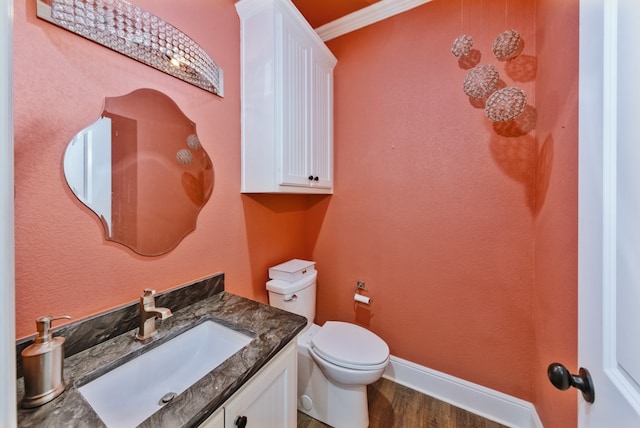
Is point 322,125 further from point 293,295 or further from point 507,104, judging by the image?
point 293,295

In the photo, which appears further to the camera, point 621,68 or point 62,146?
point 62,146

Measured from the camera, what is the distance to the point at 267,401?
0.83 m

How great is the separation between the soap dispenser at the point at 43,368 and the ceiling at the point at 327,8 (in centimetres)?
207

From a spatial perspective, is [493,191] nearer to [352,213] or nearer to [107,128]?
[352,213]

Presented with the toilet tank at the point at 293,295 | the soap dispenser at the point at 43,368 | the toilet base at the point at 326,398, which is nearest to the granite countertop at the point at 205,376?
the soap dispenser at the point at 43,368

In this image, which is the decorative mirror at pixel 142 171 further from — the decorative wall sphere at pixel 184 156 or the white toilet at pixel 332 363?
the white toilet at pixel 332 363

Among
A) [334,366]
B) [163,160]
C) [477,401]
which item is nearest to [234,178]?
[163,160]

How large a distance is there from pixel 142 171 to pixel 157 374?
0.80m

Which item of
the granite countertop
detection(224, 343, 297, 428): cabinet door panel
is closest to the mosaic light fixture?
the granite countertop

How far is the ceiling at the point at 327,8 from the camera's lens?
1576 millimetres

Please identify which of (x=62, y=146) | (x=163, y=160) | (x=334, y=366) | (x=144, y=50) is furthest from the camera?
(x=334, y=366)

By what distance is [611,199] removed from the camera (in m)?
0.45

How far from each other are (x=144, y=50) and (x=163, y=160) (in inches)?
17.3

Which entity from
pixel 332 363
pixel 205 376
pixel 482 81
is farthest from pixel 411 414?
pixel 482 81
